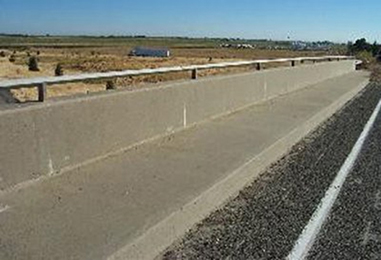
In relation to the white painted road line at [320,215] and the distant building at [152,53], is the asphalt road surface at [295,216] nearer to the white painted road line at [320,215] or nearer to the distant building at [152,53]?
the white painted road line at [320,215]

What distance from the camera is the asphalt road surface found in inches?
237

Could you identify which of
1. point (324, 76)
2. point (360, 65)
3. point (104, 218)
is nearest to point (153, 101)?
point (104, 218)

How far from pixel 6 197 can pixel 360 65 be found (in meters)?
53.3

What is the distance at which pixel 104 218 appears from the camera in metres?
6.01

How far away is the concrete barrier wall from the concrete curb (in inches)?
60.9

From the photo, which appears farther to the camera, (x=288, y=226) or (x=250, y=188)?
(x=250, y=188)

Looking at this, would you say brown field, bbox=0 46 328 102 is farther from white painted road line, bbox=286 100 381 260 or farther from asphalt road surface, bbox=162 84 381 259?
white painted road line, bbox=286 100 381 260

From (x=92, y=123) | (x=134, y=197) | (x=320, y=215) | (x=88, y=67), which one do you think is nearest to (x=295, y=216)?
(x=320, y=215)

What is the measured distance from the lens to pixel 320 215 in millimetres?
7332

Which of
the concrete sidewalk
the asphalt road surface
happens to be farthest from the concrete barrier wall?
the asphalt road surface

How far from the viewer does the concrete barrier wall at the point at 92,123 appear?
6.61m

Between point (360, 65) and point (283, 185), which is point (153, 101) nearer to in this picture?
point (283, 185)

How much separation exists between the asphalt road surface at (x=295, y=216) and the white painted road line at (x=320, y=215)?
5cm

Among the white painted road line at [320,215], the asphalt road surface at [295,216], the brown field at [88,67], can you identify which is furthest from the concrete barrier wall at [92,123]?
the white painted road line at [320,215]
